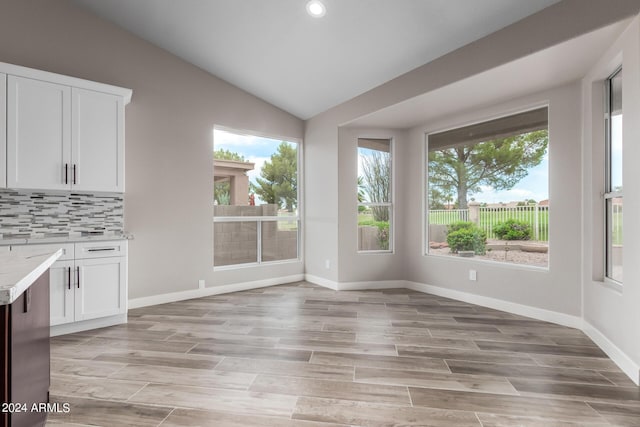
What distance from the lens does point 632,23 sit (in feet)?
7.45

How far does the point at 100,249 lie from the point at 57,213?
66 cm

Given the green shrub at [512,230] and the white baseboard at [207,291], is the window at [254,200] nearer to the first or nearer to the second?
the white baseboard at [207,291]

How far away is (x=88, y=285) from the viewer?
10.3 feet

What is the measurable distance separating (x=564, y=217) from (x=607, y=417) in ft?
6.56

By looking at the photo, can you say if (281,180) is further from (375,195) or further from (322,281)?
(322,281)

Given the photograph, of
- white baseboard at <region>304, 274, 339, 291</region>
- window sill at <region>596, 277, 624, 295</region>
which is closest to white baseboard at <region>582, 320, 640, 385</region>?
window sill at <region>596, 277, 624, 295</region>

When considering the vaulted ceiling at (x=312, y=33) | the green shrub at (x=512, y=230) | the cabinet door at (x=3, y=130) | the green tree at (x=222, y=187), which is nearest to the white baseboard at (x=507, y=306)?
the green shrub at (x=512, y=230)

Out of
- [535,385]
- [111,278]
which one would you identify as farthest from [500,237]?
[111,278]

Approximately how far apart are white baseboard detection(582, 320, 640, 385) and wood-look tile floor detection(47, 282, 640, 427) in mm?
64

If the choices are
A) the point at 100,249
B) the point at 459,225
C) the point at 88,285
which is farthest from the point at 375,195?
the point at 88,285

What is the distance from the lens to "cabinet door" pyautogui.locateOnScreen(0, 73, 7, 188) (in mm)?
2832

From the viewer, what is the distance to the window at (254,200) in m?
4.70

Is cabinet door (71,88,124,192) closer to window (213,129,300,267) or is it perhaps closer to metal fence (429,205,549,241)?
window (213,129,300,267)

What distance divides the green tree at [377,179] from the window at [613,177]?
250 centimetres
